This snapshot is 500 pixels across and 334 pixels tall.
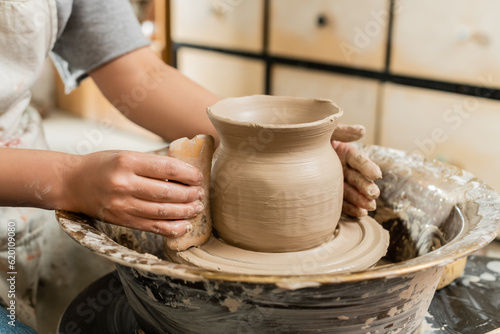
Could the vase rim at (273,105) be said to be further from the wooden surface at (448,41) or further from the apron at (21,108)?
the wooden surface at (448,41)

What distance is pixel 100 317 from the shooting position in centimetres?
90

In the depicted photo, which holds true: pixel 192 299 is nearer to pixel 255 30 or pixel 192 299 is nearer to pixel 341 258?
pixel 341 258

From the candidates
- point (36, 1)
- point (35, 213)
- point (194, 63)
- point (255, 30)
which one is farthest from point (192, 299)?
point (194, 63)

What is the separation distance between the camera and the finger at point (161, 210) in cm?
73

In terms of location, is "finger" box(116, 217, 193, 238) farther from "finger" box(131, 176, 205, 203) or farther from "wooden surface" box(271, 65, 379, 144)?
"wooden surface" box(271, 65, 379, 144)

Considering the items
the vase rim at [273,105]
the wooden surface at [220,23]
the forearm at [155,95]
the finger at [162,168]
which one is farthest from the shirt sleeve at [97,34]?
the wooden surface at [220,23]

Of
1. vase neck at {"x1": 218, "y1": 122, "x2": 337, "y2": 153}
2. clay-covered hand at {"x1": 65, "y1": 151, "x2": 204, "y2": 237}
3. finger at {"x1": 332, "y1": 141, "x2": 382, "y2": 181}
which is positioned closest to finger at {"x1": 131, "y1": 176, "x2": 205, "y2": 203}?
clay-covered hand at {"x1": 65, "y1": 151, "x2": 204, "y2": 237}

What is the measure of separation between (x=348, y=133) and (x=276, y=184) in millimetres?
232

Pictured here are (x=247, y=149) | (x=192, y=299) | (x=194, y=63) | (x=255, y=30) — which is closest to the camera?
(x=192, y=299)

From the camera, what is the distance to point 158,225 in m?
0.75

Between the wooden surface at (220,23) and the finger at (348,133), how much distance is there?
197 centimetres

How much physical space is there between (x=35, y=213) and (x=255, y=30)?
202 cm

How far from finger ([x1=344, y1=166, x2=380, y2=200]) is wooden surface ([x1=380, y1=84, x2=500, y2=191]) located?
1328mm

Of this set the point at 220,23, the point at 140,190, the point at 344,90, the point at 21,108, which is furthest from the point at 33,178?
the point at 220,23
